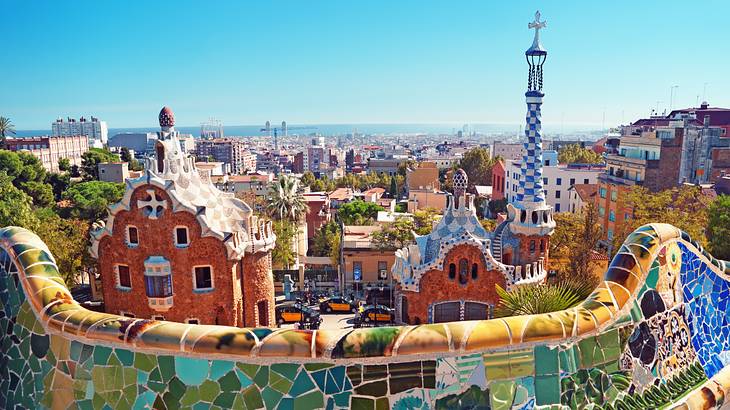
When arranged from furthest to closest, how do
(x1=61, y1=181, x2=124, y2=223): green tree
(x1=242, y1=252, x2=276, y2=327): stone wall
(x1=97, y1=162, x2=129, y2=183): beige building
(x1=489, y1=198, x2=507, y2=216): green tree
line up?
(x1=97, y1=162, x2=129, y2=183): beige building
(x1=489, y1=198, x2=507, y2=216): green tree
(x1=61, y1=181, x2=124, y2=223): green tree
(x1=242, y1=252, x2=276, y2=327): stone wall

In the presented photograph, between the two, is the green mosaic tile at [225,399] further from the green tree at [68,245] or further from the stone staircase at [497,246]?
the green tree at [68,245]

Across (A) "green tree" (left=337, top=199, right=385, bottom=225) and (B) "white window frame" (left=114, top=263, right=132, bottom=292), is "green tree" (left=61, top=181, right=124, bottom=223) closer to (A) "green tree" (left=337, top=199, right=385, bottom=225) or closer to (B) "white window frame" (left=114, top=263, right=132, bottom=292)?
(A) "green tree" (left=337, top=199, right=385, bottom=225)

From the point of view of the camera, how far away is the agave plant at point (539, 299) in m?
10.3

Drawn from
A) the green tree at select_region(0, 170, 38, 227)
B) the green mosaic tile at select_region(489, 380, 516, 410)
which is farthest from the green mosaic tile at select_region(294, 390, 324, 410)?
the green tree at select_region(0, 170, 38, 227)

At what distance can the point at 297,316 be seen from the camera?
84.2 ft

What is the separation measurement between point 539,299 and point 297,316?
16.9 metres

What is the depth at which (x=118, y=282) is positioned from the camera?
Result: 65.6ft

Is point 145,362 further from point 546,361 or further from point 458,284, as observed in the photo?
point 458,284

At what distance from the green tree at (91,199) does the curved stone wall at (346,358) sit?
140 feet

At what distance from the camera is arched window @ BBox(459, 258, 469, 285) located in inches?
822

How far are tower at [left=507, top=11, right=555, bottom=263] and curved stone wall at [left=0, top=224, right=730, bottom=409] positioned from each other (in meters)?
16.1

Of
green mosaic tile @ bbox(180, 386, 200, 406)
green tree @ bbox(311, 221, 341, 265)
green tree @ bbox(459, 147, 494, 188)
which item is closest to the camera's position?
green mosaic tile @ bbox(180, 386, 200, 406)

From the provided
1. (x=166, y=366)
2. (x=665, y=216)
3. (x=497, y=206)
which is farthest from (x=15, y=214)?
(x=497, y=206)

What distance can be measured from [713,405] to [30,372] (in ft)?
24.9
